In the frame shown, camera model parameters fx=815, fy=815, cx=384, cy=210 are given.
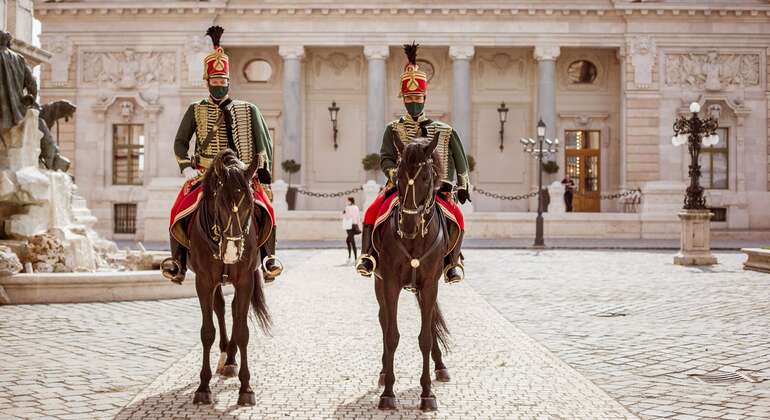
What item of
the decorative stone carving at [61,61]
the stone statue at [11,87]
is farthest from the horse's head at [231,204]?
the decorative stone carving at [61,61]

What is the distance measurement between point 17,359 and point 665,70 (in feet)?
113

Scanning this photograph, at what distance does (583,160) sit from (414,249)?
35429 mm

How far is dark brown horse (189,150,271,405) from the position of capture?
226 inches

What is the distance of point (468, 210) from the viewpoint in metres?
33.0

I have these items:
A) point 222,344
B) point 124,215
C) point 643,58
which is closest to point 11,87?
point 222,344

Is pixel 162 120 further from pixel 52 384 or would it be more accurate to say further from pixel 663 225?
pixel 52 384

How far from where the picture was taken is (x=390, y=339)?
6000mm

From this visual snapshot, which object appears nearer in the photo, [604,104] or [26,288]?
[26,288]

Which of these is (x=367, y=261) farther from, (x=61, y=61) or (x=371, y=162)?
(x=61, y=61)

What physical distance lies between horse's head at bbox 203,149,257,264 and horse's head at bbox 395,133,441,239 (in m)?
1.09

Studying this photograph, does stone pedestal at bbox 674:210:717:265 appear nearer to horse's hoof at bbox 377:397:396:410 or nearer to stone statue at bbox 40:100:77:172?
stone statue at bbox 40:100:77:172

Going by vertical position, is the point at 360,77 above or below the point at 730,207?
above

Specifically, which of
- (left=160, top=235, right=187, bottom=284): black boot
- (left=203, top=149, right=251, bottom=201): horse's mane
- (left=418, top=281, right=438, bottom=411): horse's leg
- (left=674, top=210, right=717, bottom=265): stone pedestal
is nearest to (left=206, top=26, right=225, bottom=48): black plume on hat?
(left=203, top=149, right=251, bottom=201): horse's mane

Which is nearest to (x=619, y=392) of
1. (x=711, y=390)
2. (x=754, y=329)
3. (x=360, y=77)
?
(x=711, y=390)
